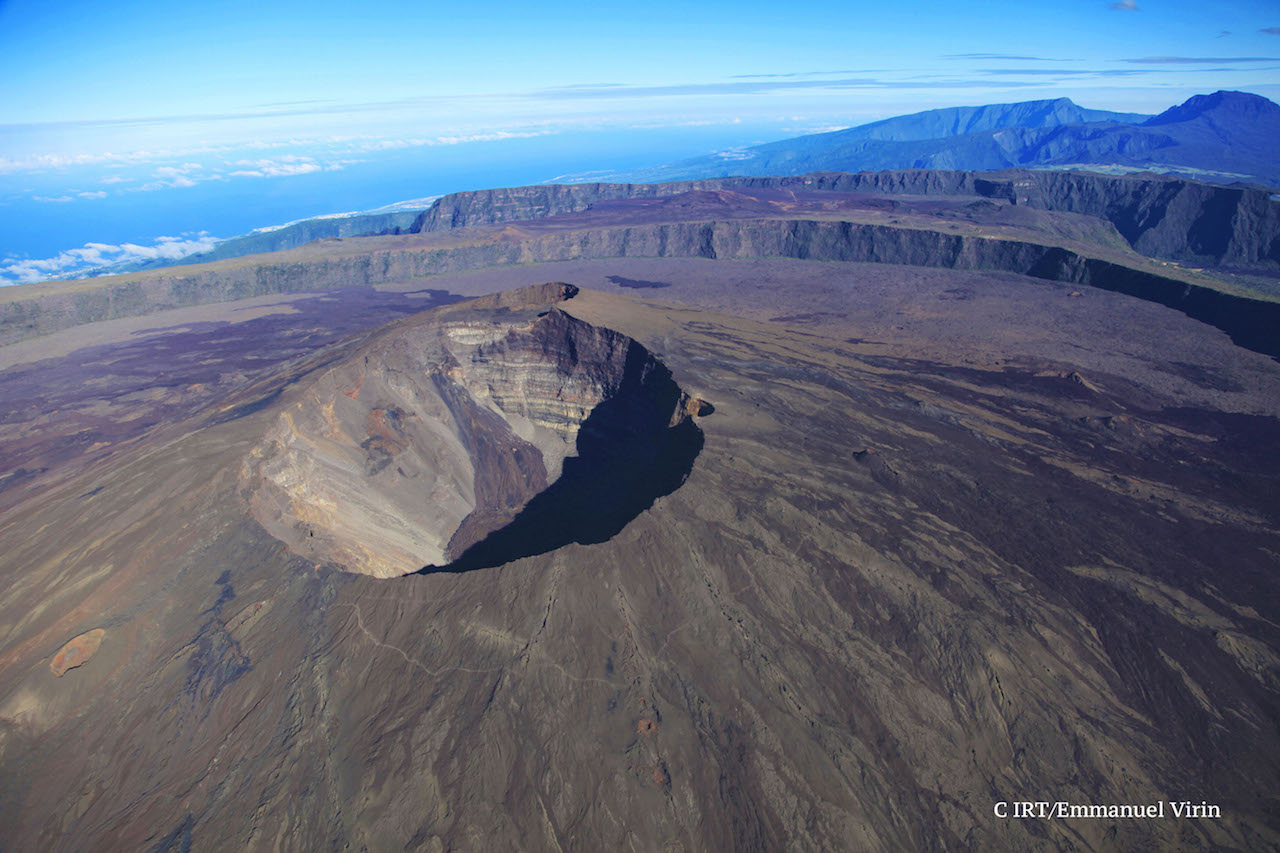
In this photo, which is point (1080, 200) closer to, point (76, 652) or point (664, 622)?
point (664, 622)

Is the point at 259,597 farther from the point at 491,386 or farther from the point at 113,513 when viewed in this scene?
the point at 491,386

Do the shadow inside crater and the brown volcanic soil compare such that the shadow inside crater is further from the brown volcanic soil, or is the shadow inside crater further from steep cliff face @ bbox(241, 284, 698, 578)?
the brown volcanic soil

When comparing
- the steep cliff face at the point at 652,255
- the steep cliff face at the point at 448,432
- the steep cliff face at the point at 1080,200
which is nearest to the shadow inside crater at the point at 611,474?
the steep cliff face at the point at 448,432

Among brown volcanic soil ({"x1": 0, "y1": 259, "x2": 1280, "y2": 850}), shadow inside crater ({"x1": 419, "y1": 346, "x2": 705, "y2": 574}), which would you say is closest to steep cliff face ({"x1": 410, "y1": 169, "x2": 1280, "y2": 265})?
brown volcanic soil ({"x1": 0, "y1": 259, "x2": 1280, "y2": 850})

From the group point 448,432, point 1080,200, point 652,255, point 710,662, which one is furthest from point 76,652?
point 1080,200

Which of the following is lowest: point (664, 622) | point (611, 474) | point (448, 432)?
point (611, 474)

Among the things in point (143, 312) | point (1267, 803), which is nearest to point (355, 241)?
Result: point (143, 312)

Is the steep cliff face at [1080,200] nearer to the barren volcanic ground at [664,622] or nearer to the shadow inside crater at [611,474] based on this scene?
the barren volcanic ground at [664,622]
